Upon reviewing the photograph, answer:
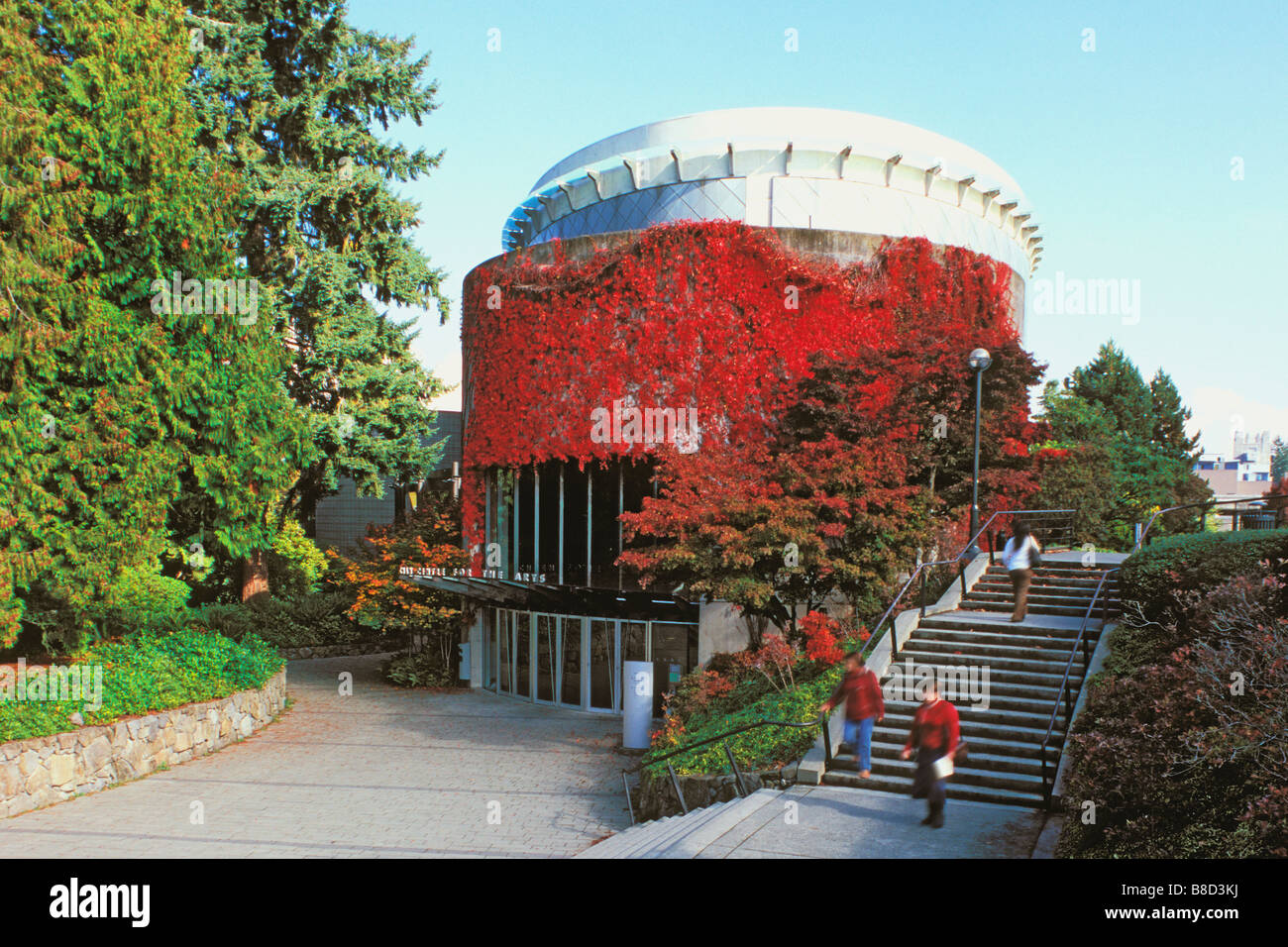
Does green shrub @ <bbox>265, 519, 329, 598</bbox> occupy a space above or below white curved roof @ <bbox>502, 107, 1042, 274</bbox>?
below

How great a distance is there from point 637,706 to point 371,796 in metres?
5.59

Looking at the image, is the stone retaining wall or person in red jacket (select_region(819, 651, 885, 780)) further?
the stone retaining wall

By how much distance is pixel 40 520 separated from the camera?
48.6ft

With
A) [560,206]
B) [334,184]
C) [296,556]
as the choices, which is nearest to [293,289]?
[334,184]

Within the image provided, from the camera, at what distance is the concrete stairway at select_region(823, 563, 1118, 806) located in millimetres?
10875

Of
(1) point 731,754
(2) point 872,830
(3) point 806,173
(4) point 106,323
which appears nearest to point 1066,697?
(2) point 872,830

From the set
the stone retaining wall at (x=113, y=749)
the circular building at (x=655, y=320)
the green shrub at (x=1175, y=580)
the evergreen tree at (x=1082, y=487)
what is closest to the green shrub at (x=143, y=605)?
the stone retaining wall at (x=113, y=749)

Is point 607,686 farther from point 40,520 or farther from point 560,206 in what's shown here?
point 560,206

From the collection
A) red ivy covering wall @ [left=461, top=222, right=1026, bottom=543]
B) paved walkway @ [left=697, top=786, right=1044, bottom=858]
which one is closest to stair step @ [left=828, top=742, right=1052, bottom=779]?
paved walkway @ [left=697, top=786, right=1044, bottom=858]

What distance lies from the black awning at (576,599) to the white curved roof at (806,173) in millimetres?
10548

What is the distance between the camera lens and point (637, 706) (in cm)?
1798

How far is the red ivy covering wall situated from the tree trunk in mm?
13016

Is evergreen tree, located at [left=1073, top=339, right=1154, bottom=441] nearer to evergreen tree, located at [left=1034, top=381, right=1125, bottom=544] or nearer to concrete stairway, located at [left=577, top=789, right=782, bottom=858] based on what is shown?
evergreen tree, located at [left=1034, top=381, right=1125, bottom=544]

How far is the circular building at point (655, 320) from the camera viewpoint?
2022 centimetres
